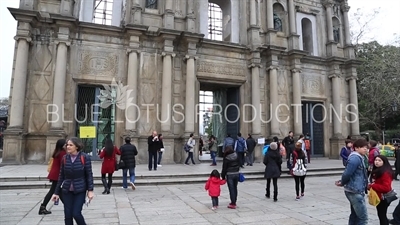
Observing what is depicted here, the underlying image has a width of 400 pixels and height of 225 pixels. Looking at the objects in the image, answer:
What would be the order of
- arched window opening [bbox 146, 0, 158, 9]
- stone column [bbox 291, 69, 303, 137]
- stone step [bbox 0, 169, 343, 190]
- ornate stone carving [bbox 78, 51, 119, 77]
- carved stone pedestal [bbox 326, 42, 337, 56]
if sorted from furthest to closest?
carved stone pedestal [bbox 326, 42, 337, 56] → stone column [bbox 291, 69, 303, 137] → arched window opening [bbox 146, 0, 158, 9] → ornate stone carving [bbox 78, 51, 119, 77] → stone step [bbox 0, 169, 343, 190]

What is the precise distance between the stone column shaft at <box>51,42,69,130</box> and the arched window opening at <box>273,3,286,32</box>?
13.0 meters

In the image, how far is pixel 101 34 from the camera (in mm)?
14375

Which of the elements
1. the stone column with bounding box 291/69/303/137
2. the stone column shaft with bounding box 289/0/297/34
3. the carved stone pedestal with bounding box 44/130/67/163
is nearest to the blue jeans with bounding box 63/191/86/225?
the carved stone pedestal with bounding box 44/130/67/163

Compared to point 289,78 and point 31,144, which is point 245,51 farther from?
point 31,144

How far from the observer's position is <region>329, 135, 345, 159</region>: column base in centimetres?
1838

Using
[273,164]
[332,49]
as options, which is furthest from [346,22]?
[273,164]

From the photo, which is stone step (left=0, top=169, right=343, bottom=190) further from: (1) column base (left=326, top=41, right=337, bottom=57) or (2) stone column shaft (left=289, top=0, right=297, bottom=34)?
(1) column base (left=326, top=41, right=337, bottom=57)

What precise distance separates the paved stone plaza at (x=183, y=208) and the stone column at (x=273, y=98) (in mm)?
7946

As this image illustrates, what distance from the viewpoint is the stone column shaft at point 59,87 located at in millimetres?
12992

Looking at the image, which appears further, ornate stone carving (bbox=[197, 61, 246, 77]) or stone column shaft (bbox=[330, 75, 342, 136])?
stone column shaft (bbox=[330, 75, 342, 136])

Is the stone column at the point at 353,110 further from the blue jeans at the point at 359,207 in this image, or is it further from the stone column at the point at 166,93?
the blue jeans at the point at 359,207

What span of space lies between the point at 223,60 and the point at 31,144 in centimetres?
1067

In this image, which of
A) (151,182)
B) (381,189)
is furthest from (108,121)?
(381,189)

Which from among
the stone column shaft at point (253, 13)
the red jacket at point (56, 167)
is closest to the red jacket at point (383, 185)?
the red jacket at point (56, 167)
